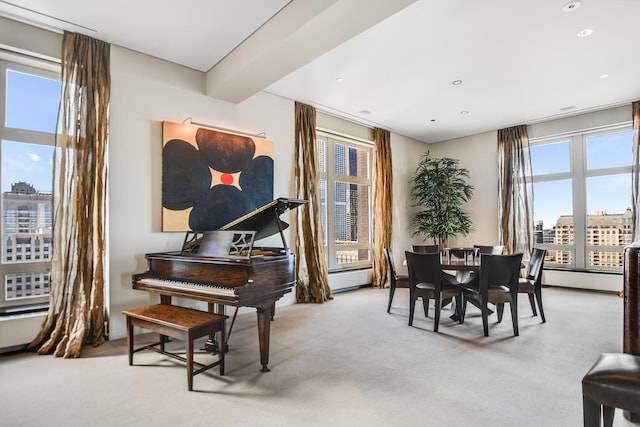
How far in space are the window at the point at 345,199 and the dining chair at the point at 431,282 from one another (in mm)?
2290

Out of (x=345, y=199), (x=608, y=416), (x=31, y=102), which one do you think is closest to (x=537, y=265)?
(x=608, y=416)

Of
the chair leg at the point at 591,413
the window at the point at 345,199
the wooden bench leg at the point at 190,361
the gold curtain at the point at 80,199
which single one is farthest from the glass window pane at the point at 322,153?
the chair leg at the point at 591,413

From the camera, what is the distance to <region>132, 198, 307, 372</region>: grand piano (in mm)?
2730

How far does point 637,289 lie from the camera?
2.00 metres

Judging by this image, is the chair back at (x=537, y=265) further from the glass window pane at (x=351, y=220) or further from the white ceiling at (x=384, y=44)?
the glass window pane at (x=351, y=220)

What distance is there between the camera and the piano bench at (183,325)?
244 centimetres

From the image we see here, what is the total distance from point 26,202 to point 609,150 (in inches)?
343

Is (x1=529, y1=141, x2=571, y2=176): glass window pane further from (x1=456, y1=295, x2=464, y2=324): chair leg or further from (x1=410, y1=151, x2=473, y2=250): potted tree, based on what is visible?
(x1=456, y1=295, x2=464, y2=324): chair leg

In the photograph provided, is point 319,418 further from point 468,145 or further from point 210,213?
point 468,145

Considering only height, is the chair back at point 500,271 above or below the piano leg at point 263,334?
above

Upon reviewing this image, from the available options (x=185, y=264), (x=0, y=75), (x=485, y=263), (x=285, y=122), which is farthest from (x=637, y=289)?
(x=0, y=75)

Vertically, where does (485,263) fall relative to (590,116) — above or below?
below

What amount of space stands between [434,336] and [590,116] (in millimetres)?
5446

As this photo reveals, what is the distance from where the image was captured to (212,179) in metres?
4.35
